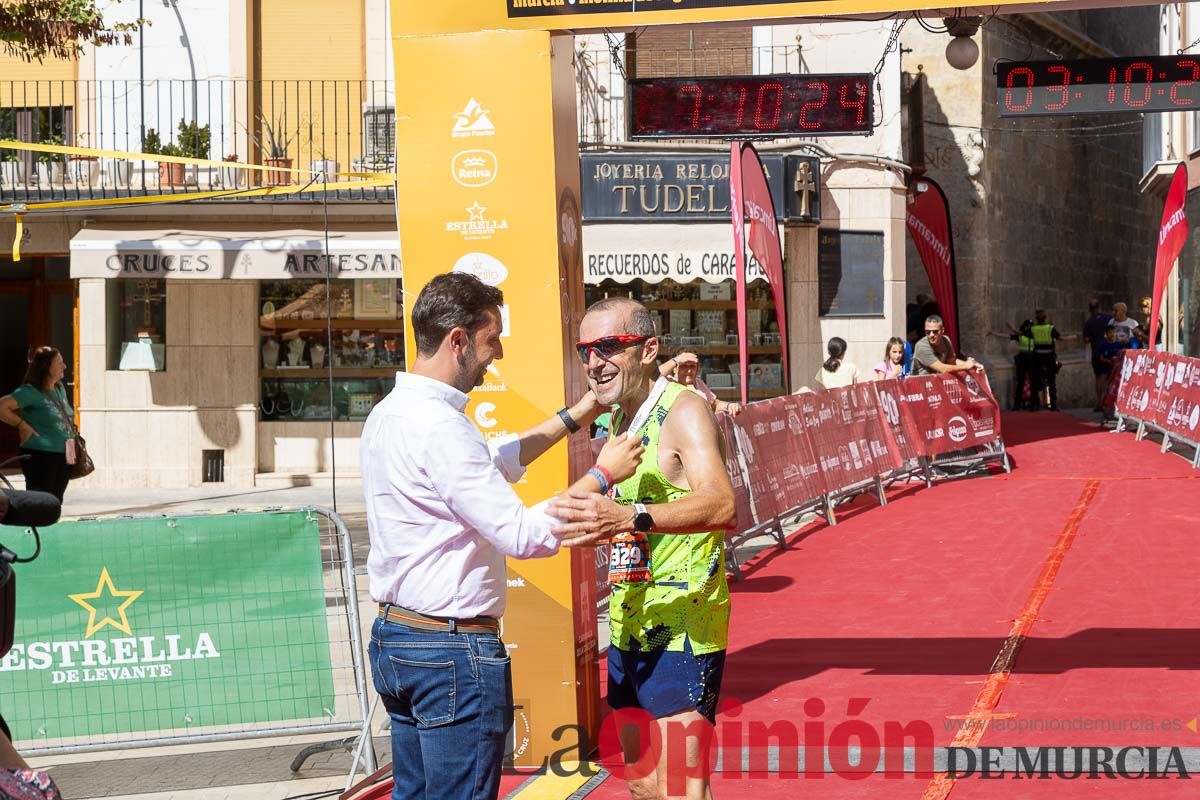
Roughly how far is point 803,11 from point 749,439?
230 inches

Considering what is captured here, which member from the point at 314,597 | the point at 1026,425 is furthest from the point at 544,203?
the point at 1026,425

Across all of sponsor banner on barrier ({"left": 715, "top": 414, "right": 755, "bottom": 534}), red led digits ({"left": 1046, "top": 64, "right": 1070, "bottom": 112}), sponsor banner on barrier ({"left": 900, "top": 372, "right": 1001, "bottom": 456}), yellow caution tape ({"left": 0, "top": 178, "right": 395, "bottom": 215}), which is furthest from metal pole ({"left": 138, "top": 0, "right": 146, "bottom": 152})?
red led digits ({"left": 1046, "top": 64, "right": 1070, "bottom": 112})

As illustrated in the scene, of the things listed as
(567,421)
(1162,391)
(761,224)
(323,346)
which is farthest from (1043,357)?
(567,421)

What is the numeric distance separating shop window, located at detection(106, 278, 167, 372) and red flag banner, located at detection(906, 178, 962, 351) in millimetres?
10588

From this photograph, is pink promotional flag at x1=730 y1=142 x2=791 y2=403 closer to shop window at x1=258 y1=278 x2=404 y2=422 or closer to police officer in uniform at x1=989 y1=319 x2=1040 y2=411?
shop window at x1=258 y1=278 x2=404 y2=422

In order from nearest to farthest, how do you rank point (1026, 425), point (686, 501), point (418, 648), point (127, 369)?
point (418, 648), point (686, 501), point (127, 369), point (1026, 425)

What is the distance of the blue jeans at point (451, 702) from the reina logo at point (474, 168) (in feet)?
9.57

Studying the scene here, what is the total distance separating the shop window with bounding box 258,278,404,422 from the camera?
64.7ft

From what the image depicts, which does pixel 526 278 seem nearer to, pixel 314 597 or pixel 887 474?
pixel 314 597

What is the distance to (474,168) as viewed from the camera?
643cm

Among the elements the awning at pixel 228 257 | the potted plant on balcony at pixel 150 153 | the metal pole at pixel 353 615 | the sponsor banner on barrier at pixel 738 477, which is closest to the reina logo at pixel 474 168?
the metal pole at pixel 353 615

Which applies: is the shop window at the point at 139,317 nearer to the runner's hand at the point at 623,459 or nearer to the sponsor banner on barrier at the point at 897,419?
the sponsor banner on barrier at the point at 897,419

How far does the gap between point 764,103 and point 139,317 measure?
13.1m

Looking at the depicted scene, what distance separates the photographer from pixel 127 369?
19281 mm
